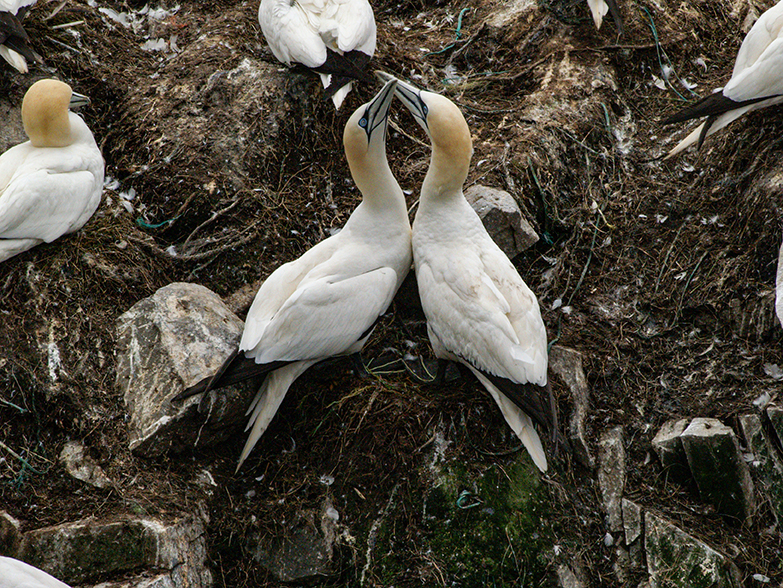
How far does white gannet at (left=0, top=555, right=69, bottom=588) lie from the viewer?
8.21ft

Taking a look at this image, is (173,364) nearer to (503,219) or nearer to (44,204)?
(44,204)

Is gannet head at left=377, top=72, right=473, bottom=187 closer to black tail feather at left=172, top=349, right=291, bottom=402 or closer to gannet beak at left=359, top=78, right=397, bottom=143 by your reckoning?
gannet beak at left=359, top=78, right=397, bottom=143

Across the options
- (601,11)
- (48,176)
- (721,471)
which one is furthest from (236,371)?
(601,11)

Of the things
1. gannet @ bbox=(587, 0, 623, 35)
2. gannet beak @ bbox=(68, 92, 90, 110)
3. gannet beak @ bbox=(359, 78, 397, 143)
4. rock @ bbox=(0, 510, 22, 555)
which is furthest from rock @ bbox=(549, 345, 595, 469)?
gannet beak @ bbox=(68, 92, 90, 110)

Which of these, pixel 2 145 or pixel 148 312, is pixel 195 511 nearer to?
pixel 148 312

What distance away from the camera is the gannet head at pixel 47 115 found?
406 centimetres

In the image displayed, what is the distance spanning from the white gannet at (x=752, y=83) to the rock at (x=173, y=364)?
2888mm

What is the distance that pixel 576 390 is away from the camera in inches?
144

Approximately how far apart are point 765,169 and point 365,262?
2367 mm

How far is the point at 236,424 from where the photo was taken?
3615 millimetres

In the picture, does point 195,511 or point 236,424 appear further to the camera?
point 236,424

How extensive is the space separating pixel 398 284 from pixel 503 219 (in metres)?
0.78

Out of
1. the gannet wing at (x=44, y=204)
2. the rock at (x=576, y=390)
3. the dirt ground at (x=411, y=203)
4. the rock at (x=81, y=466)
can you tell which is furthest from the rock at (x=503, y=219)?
the rock at (x=81, y=466)

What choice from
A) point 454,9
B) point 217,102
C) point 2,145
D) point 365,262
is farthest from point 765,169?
point 2,145
